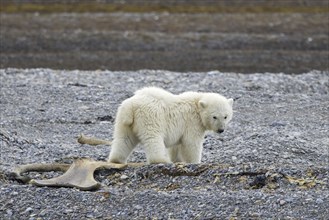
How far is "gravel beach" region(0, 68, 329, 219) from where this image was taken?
9.36 meters

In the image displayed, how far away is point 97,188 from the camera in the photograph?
991 cm

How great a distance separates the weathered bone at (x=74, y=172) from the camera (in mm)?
9992

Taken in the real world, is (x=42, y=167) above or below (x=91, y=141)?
above

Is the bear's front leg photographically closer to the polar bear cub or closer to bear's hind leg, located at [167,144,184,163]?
the polar bear cub

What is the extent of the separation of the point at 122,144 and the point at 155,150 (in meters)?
0.45

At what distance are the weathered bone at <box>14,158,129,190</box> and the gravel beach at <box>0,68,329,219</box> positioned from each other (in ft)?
0.29

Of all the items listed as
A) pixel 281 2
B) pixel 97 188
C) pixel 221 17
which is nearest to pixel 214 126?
pixel 97 188

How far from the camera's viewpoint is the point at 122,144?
10922 millimetres

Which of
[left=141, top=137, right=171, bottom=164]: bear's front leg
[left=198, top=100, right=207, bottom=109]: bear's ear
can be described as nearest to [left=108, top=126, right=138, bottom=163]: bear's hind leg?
[left=141, top=137, right=171, bottom=164]: bear's front leg

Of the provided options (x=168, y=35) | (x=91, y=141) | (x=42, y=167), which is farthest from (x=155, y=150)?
(x=168, y=35)

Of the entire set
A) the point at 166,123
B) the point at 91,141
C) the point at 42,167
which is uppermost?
the point at 166,123

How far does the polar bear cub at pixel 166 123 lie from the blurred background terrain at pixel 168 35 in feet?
43.8

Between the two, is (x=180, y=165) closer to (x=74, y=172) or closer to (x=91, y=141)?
(x=74, y=172)

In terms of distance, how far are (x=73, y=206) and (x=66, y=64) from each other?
16659mm
